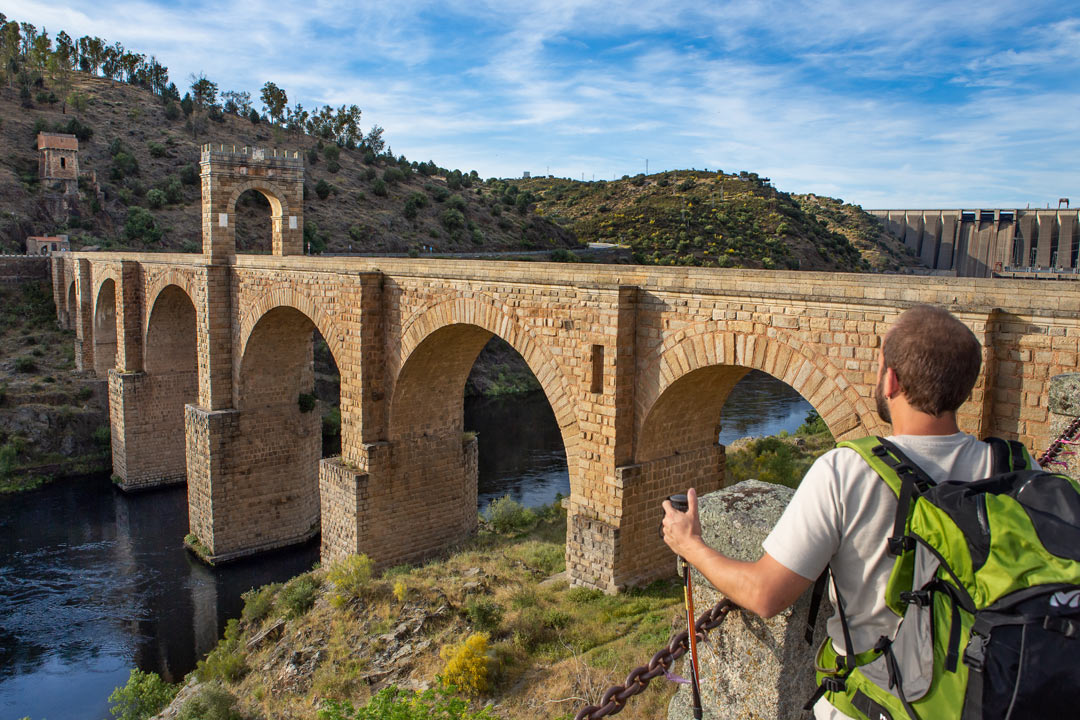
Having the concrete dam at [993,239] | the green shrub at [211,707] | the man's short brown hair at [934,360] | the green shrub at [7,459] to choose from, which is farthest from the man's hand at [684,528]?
the concrete dam at [993,239]

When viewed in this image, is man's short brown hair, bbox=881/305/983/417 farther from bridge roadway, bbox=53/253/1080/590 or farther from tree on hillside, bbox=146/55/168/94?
tree on hillside, bbox=146/55/168/94

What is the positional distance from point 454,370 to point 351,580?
3.76 meters

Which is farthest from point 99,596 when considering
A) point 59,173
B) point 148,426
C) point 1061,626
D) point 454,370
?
point 59,173

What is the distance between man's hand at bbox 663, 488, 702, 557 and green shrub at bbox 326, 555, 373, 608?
10.2 m

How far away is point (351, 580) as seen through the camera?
11.9 meters

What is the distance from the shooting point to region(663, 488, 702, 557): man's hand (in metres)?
2.30

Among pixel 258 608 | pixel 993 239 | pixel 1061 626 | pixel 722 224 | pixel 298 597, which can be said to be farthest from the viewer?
pixel 722 224

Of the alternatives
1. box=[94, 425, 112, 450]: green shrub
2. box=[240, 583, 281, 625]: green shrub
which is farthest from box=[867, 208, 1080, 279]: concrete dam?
box=[94, 425, 112, 450]: green shrub

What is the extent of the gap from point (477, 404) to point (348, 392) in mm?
17750

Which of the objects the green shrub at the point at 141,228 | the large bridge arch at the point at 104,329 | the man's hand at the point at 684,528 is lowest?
the large bridge arch at the point at 104,329

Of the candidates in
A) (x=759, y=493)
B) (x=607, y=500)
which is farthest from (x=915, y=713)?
(x=607, y=500)

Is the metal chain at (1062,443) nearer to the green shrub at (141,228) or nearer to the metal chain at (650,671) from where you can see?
the metal chain at (650,671)

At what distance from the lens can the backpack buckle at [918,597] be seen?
181cm

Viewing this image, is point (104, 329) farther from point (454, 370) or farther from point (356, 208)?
point (356, 208)
